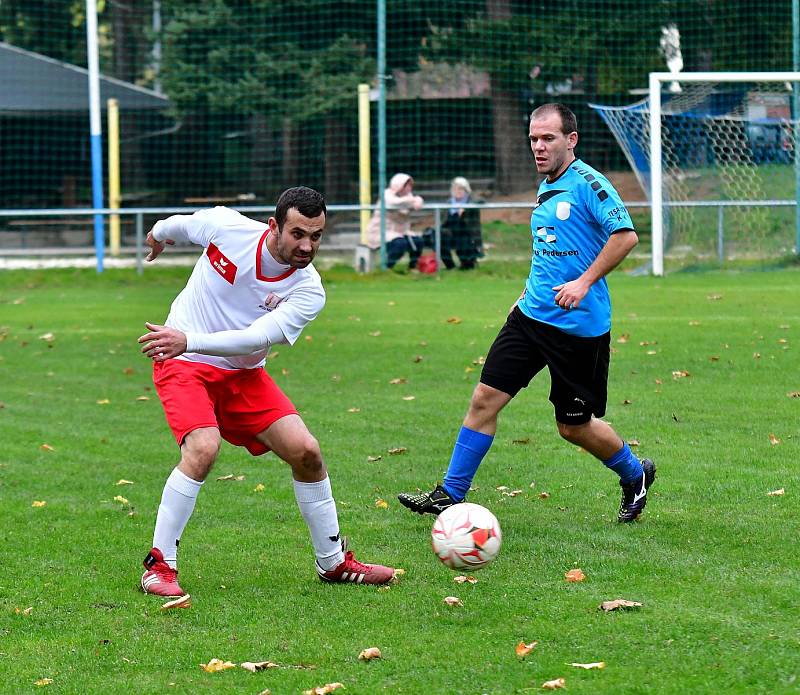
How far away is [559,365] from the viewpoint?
636 cm

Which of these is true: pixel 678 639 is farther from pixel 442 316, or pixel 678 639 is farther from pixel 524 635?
pixel 442 316

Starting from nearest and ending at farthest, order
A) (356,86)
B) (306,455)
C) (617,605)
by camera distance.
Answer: (617,605)
(306,455)
(356,86)

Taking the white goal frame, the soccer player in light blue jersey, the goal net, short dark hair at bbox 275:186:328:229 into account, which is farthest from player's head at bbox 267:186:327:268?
the goal net

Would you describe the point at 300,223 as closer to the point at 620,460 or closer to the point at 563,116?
the point at 563,116

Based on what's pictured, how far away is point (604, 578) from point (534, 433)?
344cm

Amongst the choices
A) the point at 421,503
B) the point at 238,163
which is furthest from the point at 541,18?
the point at 421,503

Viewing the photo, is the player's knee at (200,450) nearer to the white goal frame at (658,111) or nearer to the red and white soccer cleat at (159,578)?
the red and white soccer cleat at (159,578)

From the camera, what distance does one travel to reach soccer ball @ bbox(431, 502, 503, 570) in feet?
17.5

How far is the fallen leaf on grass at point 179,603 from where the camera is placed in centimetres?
512

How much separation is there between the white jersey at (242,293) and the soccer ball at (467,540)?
1.02m

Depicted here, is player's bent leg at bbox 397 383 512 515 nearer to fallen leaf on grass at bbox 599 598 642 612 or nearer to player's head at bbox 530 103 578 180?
player's head at bbox 530 103 578 180

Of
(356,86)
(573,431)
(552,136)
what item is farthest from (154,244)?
(356,86)

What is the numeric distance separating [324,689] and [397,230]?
1647 cm

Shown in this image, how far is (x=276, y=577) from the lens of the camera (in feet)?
18.4
